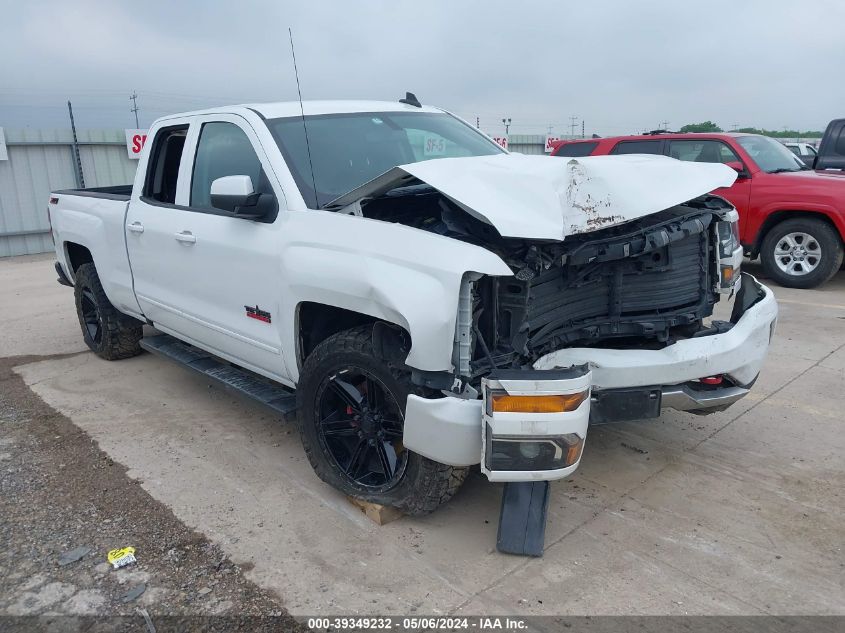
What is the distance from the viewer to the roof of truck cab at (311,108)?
3896 millimetres

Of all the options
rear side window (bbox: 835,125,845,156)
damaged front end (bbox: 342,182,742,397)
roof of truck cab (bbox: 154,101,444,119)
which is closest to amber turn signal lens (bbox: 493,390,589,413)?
damaged front end (bbox: 342,182,742,397)

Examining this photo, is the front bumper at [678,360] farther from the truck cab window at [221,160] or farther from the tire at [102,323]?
the tire at [102,323]

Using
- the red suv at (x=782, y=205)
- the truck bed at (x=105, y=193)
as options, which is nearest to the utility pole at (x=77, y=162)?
the truck bed at (x=105, y=193)

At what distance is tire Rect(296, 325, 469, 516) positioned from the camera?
298cm

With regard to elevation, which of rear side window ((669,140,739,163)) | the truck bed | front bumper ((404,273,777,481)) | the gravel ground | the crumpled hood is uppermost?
the crumpled hood

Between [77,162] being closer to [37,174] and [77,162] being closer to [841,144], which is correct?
[37,174]

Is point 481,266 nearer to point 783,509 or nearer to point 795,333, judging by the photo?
point 783,509

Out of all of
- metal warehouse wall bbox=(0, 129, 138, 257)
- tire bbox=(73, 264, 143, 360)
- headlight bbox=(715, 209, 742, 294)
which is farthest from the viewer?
metal warehouse wall bbox=(0, 129, 138, 257)

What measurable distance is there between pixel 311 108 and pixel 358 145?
1.37 feet

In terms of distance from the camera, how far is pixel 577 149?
33.5ft

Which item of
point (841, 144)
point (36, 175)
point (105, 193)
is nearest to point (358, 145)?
point (105, 193)

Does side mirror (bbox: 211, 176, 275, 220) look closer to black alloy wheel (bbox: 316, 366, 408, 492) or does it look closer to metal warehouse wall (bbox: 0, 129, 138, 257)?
black alloy wheel (bbox: 316, 366, 408, 492)

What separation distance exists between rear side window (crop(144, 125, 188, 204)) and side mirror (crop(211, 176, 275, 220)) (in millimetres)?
1507

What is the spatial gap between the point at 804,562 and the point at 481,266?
6.07 feet
